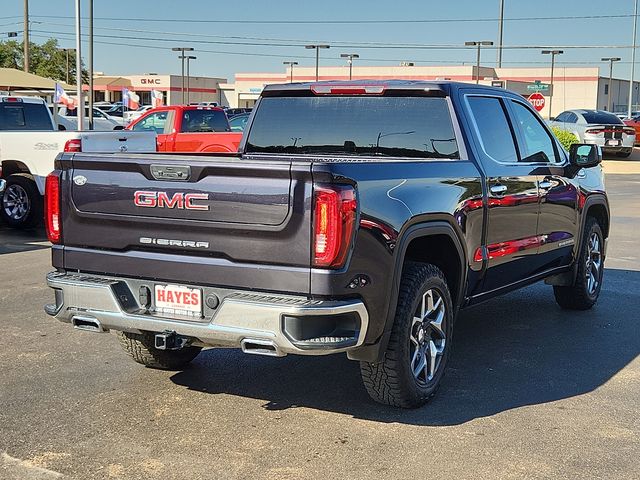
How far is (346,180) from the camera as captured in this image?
434cm

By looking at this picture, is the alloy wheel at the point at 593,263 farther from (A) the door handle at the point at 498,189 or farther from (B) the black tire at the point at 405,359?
(B) the black tire at the point at 405,359

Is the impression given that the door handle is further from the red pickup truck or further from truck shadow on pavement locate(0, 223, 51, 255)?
the red pickup truck

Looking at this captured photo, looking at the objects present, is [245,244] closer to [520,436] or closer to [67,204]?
[67,204]

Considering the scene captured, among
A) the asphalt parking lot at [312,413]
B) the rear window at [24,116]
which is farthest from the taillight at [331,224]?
the rear window at [24,116]

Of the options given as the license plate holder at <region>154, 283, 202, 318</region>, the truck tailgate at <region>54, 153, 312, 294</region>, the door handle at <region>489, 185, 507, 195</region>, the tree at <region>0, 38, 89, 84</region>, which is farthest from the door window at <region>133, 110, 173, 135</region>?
the tree at <region>0, 38, 89, 84</region>

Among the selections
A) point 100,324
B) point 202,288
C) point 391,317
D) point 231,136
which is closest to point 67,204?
point 100,324

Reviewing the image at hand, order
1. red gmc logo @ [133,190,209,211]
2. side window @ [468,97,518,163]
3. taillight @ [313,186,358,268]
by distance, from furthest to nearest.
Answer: side window @ [468,97,518,163] → red gmc logo @ [133,190,209,211] → taillight @ [313,186,358,268]

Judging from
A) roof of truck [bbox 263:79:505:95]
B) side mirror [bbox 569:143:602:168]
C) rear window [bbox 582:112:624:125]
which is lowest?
side mirror [bbox 569:143:602:168]

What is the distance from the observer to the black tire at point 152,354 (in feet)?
18.9

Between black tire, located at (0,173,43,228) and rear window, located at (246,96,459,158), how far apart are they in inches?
304

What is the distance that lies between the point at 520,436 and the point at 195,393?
1.99m

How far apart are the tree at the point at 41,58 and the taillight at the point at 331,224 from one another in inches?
2514

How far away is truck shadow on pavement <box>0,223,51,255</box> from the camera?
11422 millimetres

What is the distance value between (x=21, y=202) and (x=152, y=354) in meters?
8.41
